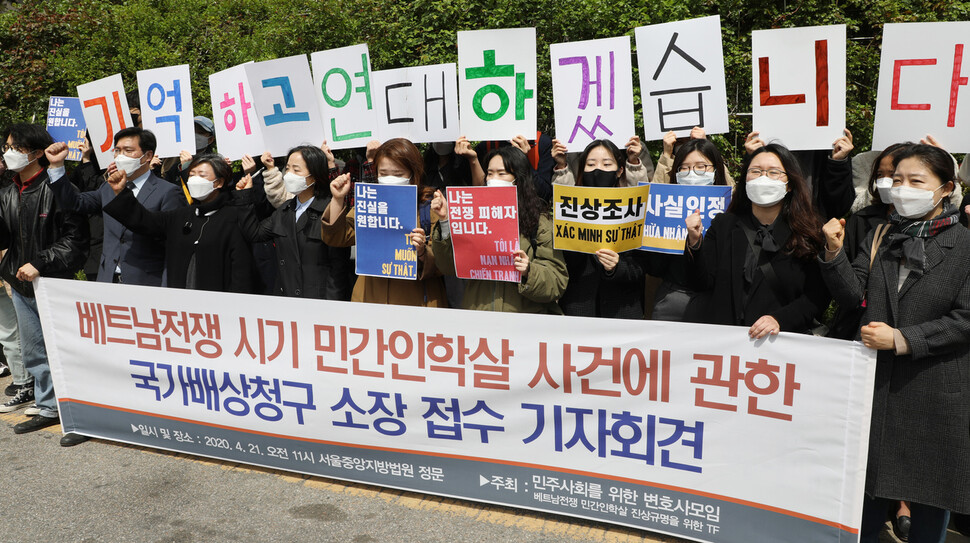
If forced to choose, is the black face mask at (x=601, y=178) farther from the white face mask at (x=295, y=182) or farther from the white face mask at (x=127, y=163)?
the white face mask at (x=127, y=163)

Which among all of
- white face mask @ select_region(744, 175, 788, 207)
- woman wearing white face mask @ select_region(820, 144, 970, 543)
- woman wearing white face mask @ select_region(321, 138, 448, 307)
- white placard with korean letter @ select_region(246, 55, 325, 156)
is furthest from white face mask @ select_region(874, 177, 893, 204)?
white placard with korean letter @ select_region(246, 55, 325, 156)

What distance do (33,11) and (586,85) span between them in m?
9.26

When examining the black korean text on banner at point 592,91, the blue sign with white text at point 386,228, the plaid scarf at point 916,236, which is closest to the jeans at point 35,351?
the blue sign with white text at point 386,228

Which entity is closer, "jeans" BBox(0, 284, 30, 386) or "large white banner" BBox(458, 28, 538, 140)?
"large white banner" BBox(458, 28, 538, 140)

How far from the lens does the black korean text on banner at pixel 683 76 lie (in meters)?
4.30

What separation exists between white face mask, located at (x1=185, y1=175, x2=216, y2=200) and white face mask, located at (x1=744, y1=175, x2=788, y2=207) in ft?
10.6

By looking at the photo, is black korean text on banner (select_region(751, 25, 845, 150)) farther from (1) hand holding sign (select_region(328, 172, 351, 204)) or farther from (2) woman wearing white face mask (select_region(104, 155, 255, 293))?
(2) woman wearing white face mask (select_region(104, 155, 255, 293))

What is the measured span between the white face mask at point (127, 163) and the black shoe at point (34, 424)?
1.79 metres

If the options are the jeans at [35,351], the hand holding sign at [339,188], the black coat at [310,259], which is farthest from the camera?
the jeans at [35,351]

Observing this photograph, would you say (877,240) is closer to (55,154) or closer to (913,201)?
(913,201)

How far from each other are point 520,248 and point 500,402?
2.65 feet

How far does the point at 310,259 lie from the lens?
4691 mm

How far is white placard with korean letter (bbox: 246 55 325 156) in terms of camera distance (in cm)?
502

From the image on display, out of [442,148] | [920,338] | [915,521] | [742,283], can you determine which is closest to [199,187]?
[442,148]
